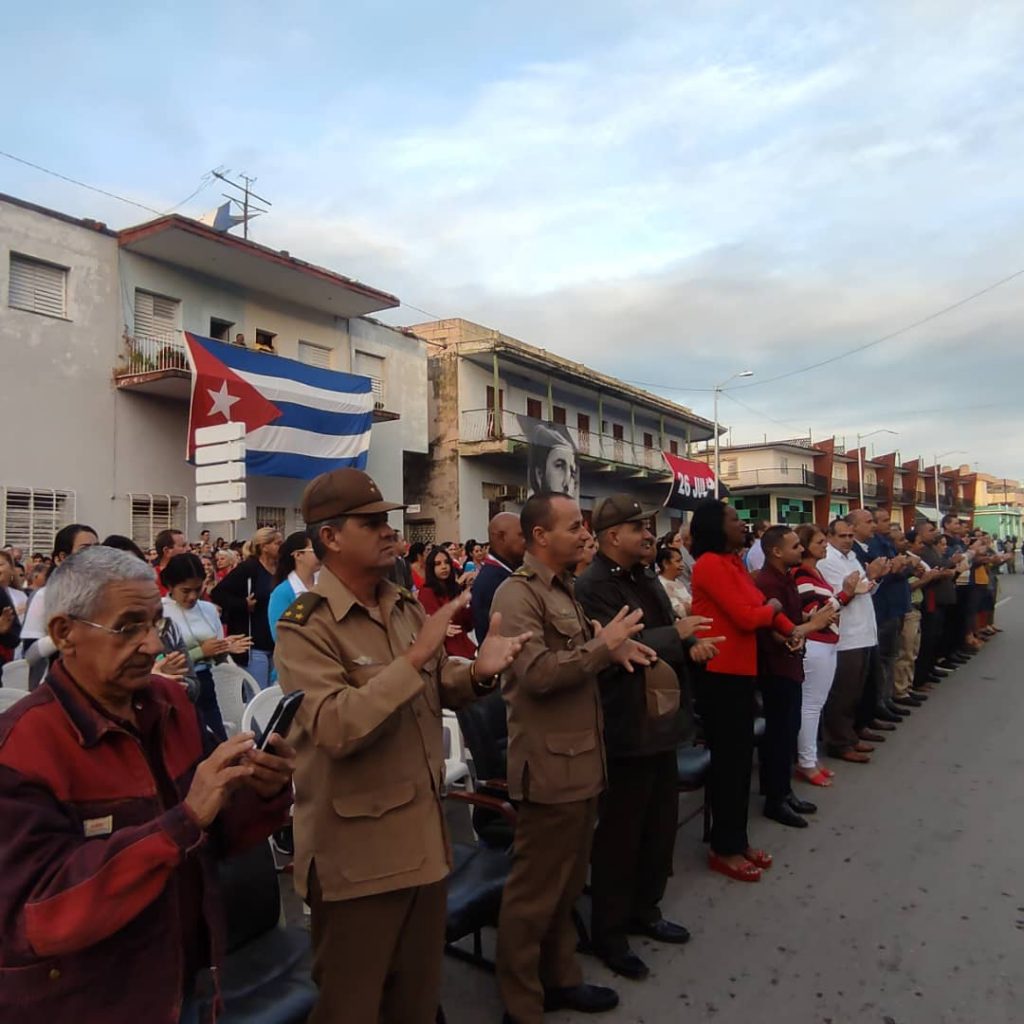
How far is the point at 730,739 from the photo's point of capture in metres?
4.08

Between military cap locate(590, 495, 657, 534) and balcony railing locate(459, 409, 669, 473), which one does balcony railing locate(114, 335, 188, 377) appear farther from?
military cap locate(590, 495, 657, 534)

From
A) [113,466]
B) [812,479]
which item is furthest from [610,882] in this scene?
[812,479]

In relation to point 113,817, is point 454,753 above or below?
below

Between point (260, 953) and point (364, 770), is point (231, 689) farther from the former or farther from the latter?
point (364, 770)

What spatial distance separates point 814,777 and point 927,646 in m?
4.44

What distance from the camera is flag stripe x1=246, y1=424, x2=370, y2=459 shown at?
1502 centimetres

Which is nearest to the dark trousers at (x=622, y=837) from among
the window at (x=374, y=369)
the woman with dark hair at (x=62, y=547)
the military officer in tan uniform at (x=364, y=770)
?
the military officer in tan uniform at (x=364, y=770)

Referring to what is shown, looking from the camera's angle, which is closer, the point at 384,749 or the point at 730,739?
the point at 384,749

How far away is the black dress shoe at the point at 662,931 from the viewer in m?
3.45

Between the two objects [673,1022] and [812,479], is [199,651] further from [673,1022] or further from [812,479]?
[812,479]

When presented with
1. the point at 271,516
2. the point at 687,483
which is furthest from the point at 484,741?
the point at 687,483

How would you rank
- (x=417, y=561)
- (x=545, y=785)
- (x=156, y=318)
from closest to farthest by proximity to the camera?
(x=545, y=785) → (x=417, y=561) → (x=156, y=318)

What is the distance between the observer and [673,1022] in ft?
9.39

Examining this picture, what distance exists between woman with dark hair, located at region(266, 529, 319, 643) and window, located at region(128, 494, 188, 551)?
9980mm
